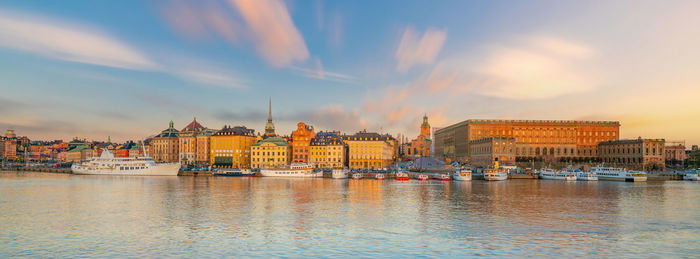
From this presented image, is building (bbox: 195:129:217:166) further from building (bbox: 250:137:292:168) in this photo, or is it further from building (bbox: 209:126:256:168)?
building (bbox: 250:137:292:168)

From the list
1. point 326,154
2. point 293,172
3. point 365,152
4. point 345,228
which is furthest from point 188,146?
point 345,228

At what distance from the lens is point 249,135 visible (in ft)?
599

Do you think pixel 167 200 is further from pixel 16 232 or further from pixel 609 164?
pixel 609 164

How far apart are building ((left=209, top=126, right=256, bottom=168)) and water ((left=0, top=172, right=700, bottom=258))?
388 ft

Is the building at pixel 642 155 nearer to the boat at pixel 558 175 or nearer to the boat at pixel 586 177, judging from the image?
the boat at pixel 558 175

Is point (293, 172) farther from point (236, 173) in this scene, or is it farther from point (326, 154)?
point (326, 154)

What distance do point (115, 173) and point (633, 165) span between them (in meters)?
160

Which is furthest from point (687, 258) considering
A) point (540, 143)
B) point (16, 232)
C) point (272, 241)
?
point (540, 143)

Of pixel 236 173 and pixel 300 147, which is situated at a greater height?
pixel 300 147

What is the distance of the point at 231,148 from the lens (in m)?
178

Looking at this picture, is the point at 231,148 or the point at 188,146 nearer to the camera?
the point at 231,148

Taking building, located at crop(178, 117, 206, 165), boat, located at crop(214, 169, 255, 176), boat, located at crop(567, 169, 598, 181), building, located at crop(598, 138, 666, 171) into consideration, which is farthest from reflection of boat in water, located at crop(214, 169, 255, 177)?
building, located at crop(598, 138, 666, 171)

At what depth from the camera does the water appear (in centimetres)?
2852

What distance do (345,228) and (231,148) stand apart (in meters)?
148
